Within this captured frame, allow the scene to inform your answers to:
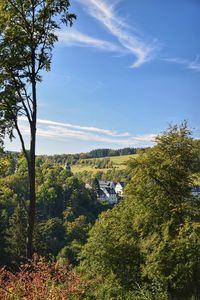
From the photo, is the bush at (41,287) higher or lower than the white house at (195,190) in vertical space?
lower

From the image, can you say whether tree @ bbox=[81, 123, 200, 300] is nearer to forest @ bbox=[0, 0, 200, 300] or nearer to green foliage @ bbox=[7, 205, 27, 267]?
forest @ bbox=[0, 0, 200, 300]

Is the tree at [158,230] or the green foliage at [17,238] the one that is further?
the green foliage at [17,238]

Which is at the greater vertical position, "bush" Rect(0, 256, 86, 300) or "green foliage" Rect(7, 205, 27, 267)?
"bush" Rect(0, 256, 86, 300)

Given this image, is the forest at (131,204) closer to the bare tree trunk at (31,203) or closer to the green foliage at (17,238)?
the bare tree trunk at (31,203)

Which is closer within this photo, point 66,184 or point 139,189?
point 139,189

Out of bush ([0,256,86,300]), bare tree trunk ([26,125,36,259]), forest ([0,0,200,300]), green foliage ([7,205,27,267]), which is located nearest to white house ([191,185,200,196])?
forest ([0,0,200,300])

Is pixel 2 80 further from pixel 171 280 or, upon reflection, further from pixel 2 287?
pixel 171 280

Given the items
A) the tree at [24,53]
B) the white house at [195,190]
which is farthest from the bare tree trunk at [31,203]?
the white house at [195,190]

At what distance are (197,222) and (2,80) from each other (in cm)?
929

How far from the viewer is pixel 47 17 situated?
12.2 m

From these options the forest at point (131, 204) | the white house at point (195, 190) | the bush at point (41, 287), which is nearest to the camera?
the bush at point (41, 287)

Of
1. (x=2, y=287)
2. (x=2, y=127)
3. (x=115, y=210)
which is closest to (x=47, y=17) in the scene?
(x=2, y=127)

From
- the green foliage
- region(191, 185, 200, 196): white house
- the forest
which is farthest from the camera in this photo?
the green foliage

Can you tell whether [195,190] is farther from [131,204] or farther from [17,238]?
[17,238]
